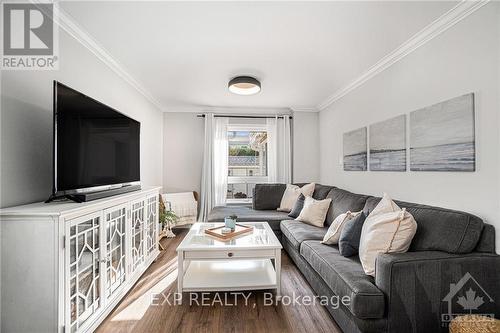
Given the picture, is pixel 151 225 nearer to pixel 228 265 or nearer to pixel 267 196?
pixel 228 265

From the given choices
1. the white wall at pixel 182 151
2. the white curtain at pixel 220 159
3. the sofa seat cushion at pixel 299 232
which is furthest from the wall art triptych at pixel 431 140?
the white wall at pixel 182 151

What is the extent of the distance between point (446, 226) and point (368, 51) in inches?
69.6

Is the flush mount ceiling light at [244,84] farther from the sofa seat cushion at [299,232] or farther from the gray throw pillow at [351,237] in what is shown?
the gray throw pillow at [351,237]

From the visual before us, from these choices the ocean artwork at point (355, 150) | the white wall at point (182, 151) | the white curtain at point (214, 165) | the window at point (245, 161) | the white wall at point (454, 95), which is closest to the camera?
the white wall at point (454, 95)

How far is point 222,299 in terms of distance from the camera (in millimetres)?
2207

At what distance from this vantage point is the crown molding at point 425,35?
174 cm

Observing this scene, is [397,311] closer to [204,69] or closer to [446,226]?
[446,226]

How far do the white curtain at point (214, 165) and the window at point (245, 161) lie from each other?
230mm

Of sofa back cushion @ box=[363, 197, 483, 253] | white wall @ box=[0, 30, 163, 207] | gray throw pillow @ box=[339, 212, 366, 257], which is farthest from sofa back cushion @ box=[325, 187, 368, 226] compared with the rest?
white wall @ box=[0, 30, 163, 207]

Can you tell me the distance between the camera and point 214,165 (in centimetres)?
462

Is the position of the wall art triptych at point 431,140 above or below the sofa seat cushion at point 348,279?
A: above

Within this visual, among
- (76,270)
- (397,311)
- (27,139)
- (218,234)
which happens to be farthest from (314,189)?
(27,139)

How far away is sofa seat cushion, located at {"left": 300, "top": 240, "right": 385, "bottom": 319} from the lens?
1.45 m

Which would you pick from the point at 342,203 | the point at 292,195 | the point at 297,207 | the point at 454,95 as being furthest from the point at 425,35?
the point at 292,195
